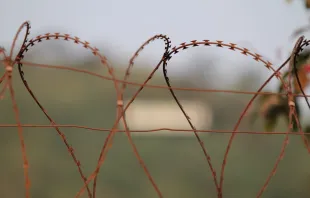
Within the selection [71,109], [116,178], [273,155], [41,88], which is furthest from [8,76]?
[41,88]

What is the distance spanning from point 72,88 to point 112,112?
164 cm

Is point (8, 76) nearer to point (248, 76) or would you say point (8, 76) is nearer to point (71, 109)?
point (248, 76)

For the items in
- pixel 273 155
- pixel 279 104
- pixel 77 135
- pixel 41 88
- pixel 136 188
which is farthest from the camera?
pixel 41 88

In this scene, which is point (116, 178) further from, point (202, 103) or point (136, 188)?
point (202, 103)

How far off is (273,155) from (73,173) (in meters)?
3.69

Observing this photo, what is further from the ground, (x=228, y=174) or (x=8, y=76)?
(x=8, y=76)

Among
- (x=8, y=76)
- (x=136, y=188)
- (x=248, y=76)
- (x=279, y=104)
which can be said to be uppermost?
(x=8, y=76)

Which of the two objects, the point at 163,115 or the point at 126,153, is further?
the point at 126,153

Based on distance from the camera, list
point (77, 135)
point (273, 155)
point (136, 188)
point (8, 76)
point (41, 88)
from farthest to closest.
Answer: point (41, 88) < point (77, 135) < point (136, 188) < point (273, 155) < point (8, 76)

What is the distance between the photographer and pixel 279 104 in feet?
8.38

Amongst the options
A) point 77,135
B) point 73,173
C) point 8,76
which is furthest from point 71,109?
point 8,76

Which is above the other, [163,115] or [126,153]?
[163,115]

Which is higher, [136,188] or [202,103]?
[202,103]

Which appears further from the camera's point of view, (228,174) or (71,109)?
(71,109)
